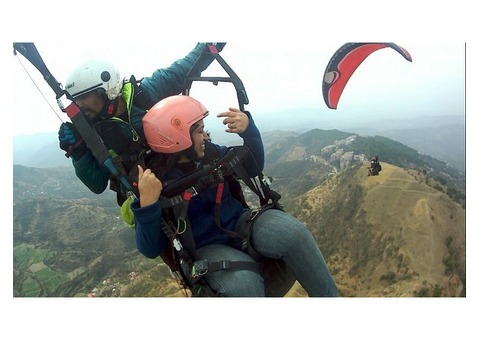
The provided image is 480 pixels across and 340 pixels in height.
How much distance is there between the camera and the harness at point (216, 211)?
1.69 m

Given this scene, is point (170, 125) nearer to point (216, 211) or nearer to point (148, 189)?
point (148, 189)

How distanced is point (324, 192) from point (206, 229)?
754 centimetres

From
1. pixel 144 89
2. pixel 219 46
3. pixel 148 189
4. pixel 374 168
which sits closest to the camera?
pixel 148 189

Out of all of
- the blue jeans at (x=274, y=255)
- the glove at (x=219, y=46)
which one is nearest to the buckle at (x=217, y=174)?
the blue jeans at (x=274, y=255)

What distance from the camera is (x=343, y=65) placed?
2793mm

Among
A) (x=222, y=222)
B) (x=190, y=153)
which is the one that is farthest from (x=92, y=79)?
(x=222, y=222)

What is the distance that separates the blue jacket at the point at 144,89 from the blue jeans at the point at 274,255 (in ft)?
2.35

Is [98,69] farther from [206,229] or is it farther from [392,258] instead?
[392,258]

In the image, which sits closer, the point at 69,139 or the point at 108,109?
the point at 69,139

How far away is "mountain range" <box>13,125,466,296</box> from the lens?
10.3 ft

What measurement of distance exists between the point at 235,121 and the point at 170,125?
0.35 metres

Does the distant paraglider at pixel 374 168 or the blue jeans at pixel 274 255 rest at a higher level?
the blue jeans at pixel 274 255

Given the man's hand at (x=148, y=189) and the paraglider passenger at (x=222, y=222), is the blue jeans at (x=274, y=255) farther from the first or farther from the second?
the man's hand at (x=148, y=189)

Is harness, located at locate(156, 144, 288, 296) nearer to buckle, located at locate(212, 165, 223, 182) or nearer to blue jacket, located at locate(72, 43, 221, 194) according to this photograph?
buckle, located at locate(212, 165, 223, 182)
